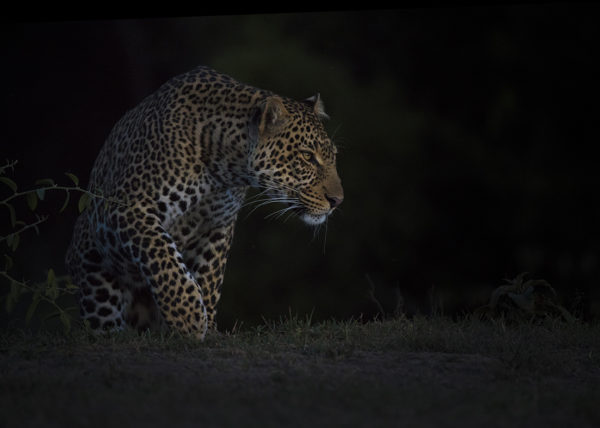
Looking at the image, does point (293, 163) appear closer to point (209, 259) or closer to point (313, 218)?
point (313, 218)

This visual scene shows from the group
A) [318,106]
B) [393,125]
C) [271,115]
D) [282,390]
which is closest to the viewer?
[282,390]

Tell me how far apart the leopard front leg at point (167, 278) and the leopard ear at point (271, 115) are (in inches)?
34.6

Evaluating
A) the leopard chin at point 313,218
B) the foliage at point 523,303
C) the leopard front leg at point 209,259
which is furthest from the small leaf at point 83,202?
the foliage at point 523,303

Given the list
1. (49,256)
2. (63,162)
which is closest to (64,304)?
(49,256)

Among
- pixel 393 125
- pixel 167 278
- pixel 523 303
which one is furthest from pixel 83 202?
pixel 523 303

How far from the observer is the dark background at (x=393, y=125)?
6.26 m

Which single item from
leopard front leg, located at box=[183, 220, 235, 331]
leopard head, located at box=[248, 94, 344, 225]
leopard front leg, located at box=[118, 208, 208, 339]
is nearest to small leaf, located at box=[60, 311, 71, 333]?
leopard front leg, located at box=[118, 208, 208, 339]

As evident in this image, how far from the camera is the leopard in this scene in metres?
4.93

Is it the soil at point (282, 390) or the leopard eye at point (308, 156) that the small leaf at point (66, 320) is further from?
the leopard eye at point (308, 156)

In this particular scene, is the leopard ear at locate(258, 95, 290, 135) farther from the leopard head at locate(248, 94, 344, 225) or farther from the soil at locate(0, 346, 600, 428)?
the soil at locate(0, 346, 600, 428)

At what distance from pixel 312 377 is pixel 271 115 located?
187cm

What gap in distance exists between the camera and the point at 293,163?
201 inches

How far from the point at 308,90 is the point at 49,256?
2.33 m

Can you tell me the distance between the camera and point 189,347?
4.51 m
